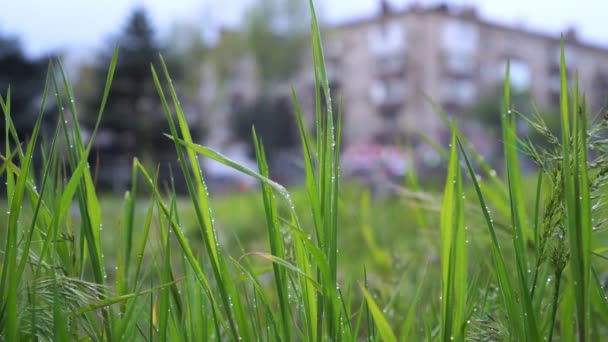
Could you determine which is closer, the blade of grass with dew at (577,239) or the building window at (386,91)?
the blade of grass with dew at (577,239)

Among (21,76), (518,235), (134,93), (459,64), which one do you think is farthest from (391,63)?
(518,235)

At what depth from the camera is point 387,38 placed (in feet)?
136

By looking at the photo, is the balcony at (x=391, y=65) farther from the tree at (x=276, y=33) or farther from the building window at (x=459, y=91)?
the tree at (x=276, y=33)

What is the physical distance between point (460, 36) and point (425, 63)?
3.05 metres

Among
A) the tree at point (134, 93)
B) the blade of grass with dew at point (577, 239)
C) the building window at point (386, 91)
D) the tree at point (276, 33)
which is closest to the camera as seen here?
the blade of grass with dew at point (577, 239)

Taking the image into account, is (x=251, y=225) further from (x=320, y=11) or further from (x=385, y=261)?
(x=320, y=11)

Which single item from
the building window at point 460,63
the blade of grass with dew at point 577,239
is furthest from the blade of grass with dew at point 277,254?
the building window at point 460,63

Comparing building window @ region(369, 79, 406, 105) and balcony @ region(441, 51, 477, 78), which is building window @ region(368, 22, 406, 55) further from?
balcony @ region(441, 51, 477, 78)

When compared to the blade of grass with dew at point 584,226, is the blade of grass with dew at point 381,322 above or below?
below

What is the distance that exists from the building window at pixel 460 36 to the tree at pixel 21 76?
26.3 m

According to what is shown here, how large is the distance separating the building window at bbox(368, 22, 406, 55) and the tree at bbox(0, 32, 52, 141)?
25.2m

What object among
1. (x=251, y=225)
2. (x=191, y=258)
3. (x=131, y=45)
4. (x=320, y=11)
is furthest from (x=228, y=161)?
(x=320, y=11)

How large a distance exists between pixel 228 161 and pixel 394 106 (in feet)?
141

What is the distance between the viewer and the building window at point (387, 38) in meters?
40.9
